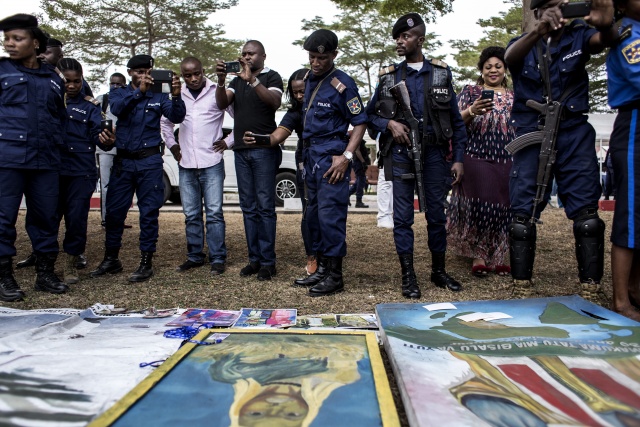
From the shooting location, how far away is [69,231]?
441 centimetres

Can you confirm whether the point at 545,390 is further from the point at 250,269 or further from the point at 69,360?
the point at 250,269

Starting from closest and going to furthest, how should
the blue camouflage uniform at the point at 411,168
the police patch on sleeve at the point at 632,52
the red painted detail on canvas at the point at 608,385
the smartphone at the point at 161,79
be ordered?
the red painted detail on canvas at the point at 608,385 < the police patch on sleeve at the point at 632,52 < the blue camouflage uniform at the point at 411,168 < the smartphone at the point at 161,79

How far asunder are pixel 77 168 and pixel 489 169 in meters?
3.43

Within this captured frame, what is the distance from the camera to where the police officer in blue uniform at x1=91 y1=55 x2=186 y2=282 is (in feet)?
14.4

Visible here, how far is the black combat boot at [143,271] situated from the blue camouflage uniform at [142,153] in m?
0.06

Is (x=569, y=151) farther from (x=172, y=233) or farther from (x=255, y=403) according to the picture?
(x=172, y=233)

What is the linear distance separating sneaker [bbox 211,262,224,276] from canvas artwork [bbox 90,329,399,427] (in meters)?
2.07

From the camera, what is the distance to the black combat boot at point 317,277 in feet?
13.3

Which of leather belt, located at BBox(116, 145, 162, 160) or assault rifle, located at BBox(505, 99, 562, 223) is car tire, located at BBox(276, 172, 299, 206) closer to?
leather belt, located at BBox(116, 145, 162, 160)

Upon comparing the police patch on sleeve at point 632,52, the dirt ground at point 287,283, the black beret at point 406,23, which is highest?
the black beret at point 406,23

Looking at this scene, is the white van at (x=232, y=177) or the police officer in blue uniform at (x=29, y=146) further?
the white van at (x=232, y=177)

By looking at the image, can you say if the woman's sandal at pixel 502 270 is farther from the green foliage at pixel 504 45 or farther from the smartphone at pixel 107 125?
the green foliage at pixel 504 45

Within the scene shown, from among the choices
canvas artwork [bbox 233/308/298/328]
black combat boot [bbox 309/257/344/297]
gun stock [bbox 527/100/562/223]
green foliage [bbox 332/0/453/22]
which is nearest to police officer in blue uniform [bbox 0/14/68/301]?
canvas artwork [bbox 233/308/298/328]

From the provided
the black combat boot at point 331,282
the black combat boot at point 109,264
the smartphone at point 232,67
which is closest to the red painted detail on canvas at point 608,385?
the black combat boot at point 331,282
